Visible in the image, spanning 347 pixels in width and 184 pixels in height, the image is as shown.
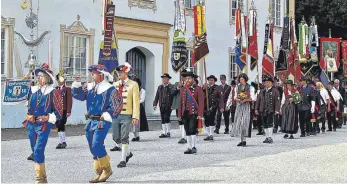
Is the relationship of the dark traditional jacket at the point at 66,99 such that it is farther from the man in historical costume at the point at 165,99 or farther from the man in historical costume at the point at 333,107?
the man in historical costume at the point at 333,107

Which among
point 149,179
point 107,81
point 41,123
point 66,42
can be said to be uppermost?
point 66,42

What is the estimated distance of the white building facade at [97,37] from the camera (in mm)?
20766

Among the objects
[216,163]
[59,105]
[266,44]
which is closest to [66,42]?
[266,44]

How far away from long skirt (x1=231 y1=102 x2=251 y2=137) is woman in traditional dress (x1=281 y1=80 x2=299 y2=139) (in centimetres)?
297

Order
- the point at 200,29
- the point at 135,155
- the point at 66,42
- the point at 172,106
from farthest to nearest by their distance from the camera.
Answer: the point at 66,42
the point at 200,29
the point at 172,106
the point at 135,155

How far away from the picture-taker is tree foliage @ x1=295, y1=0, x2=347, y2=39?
1625 inches

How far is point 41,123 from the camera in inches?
371

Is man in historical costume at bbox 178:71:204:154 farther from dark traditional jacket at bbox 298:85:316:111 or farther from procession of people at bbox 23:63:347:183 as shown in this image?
dark traditional jacket at bbox 298:85:316:111

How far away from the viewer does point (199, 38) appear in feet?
68.1

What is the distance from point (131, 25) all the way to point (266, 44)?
5072 millimetres

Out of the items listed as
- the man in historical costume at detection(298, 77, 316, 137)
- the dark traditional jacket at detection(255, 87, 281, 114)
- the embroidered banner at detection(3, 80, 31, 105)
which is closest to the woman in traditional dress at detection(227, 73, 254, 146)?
the dark traditional jacket at detection(255, 87, 281, 114)

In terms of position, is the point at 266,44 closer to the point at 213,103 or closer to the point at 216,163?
the point at 213,103

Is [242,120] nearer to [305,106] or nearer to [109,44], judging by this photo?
[305,106]

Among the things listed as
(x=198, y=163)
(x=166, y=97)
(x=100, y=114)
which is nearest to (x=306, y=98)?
(x=166, y=97)
